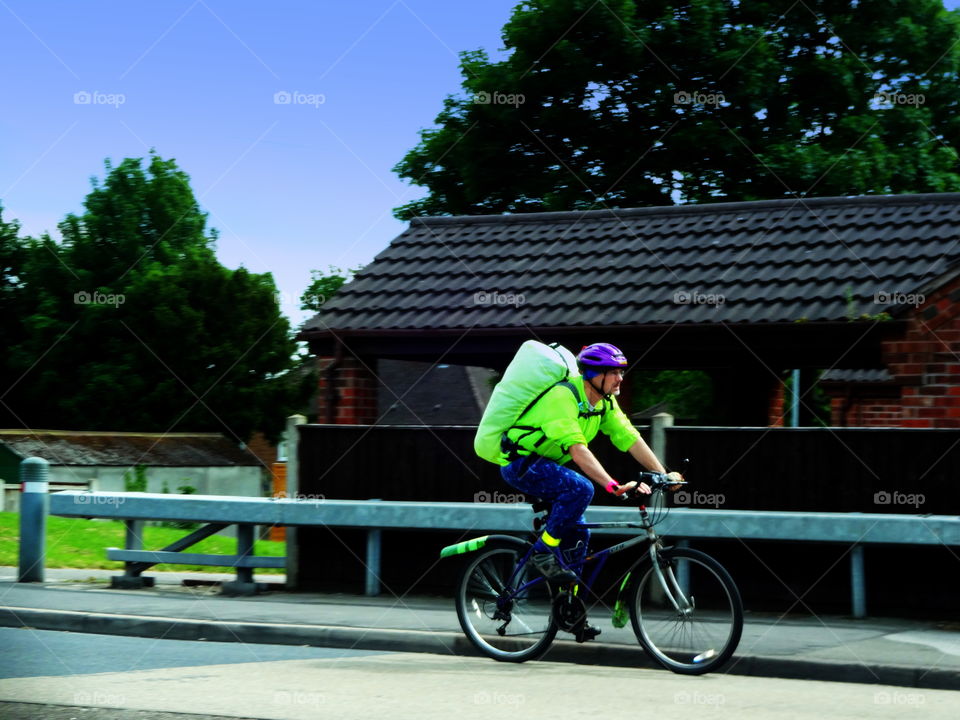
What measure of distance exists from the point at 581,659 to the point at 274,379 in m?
52.2

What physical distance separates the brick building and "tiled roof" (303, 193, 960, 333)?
2cm

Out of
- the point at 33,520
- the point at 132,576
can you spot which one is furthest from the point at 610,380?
the point at 33,520

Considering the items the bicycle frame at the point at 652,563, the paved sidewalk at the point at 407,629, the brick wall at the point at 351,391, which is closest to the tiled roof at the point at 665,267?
the brick wall at the point at 351,391

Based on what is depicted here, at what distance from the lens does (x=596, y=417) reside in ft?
25.7

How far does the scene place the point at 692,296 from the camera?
1321cm

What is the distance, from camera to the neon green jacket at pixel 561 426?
749 centimetres

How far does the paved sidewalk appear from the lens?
760 centimetres

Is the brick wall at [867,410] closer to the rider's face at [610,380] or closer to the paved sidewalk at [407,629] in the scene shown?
the paved sidewalk at [407,629]

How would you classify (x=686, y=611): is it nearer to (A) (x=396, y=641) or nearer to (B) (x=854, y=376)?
(A) (x=396, y=641)

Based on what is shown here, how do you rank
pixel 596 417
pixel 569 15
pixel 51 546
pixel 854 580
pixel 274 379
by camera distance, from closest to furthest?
1. pixel 596 417
2. pixel 854 580
3. pixel 51 546
4. pixel 569 15
5. pixel 274 379

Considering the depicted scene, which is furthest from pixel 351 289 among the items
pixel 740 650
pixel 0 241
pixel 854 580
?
pixel 0 241

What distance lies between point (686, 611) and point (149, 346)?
171ft

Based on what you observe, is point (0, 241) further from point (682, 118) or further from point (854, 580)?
point (854, 580)

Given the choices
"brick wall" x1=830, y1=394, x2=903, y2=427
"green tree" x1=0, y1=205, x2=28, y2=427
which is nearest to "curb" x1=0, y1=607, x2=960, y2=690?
"brick wall" x1=830, y1=394, x2=903, y2=427
